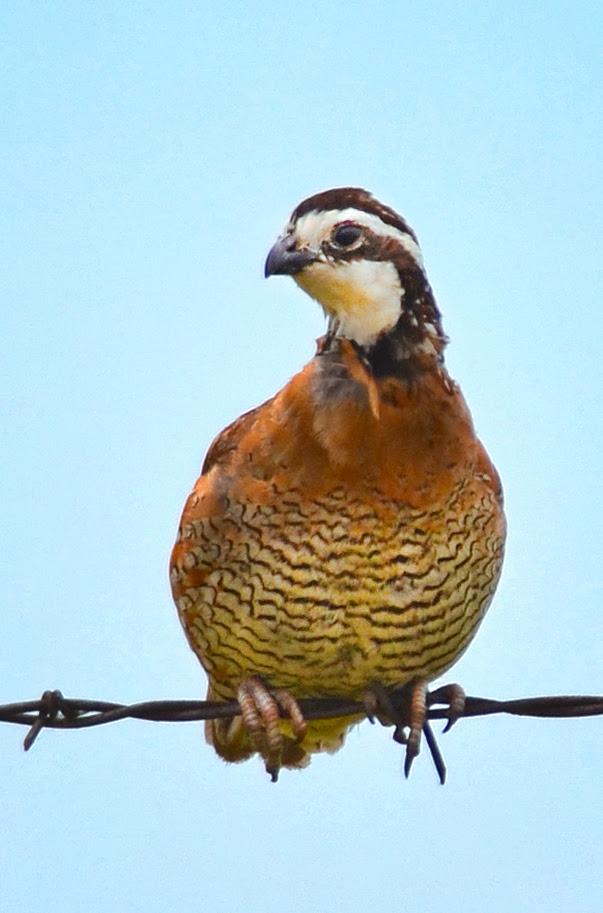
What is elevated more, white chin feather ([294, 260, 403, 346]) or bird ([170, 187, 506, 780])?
white chin feather ([294, 260, 403, 346])

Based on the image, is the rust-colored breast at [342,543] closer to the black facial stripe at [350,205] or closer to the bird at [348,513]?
the bird at [348,513]

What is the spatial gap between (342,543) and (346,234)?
3.77 ft

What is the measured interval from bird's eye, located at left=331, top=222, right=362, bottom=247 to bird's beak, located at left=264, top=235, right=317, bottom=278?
10cm

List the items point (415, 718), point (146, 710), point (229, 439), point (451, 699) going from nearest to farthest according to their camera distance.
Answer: point (146, 710)
point (451, 699)
point (415, 718)
point (229, 439)

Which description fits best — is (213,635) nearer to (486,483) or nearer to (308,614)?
(308,614)

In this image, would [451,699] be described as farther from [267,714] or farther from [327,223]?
[327,223]

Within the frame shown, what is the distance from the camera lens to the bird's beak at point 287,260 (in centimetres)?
619

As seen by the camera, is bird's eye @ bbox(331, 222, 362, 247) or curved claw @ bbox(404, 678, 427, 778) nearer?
curved claw @ bbox(404, 678, 427, 778)

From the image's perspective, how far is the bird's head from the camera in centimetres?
620

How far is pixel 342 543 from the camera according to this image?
6.02m

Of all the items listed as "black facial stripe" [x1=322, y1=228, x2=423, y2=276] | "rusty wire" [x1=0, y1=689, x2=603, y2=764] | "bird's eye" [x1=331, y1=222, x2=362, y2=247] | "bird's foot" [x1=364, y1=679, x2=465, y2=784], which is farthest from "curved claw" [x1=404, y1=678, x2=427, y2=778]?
"bird's eye" [x1=331, y1=222, x2=362, y2=247]

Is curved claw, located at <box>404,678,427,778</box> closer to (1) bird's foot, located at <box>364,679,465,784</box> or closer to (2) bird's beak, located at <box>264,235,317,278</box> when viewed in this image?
(1) bird's foot, located at <box>364,679,465,784</box>

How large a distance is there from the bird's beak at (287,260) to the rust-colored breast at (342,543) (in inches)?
17.5

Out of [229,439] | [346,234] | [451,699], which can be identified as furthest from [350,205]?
[451,699]
